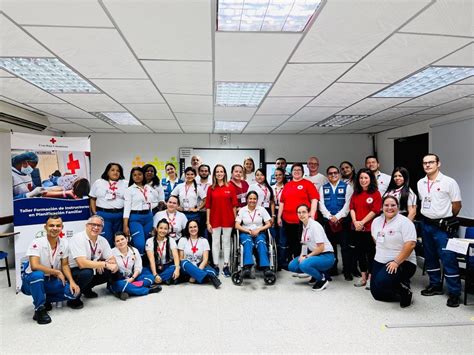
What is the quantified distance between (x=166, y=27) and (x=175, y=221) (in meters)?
2.59

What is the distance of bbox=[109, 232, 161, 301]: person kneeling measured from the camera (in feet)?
11.2

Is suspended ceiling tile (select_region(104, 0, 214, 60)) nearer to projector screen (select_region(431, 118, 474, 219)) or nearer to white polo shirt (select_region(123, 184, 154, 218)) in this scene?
white polo shirt (select_region(123, 184, 154, 218))

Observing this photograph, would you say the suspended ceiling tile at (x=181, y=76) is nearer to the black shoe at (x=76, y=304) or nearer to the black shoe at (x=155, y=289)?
the black shoe at (x=155, y=289)

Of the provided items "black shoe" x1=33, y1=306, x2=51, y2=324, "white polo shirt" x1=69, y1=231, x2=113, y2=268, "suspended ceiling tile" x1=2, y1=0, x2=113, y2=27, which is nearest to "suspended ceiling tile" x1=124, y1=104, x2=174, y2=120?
"white polo shirt" x1=69, y1=231, x2=113, y2=268

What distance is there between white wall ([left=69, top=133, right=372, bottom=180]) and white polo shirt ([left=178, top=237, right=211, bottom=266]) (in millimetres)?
4046

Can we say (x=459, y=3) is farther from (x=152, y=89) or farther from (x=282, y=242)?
(x=282, y=242)

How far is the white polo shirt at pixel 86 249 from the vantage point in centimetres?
326

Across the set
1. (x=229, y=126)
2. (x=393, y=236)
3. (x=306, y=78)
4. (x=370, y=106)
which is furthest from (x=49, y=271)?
(x=370, y=106)

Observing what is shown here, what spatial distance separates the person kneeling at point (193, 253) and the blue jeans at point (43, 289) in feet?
4.21

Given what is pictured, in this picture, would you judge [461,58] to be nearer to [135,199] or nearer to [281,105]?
[281,105]

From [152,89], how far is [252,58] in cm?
149

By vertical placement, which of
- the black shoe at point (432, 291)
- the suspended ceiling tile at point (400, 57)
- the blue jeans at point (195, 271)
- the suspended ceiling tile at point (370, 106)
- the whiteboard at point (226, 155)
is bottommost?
the black shoe at point (432, 291)

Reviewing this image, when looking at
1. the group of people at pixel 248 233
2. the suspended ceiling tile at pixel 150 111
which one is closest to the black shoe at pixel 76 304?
the group of people at pixel 248 233

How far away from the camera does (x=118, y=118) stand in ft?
18.5
